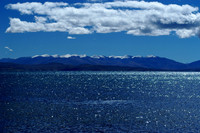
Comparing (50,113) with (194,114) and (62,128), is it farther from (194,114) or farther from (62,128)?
(194,114)

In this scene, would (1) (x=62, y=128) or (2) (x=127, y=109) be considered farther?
(2) (x=127, y=109)

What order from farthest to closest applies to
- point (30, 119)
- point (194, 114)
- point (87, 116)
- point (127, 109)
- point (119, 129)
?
point (127, 109) < point (194, 114) < point (87, 116) < point (30, 119) < point (119, 129)

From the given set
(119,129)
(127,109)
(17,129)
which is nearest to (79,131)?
(119,129)

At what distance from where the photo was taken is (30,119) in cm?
5138

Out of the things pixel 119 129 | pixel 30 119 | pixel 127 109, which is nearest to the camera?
pixel 119 129

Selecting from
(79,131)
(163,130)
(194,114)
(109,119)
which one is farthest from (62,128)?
(194,114)

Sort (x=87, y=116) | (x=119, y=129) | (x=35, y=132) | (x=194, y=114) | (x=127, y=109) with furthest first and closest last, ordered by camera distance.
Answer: (x=127, y=109)
(x=194, y=114)
(x=87, y=116)
(x=119, y=129)
(x=35, y=132)

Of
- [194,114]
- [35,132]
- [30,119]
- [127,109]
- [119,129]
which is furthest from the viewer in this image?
[127,109]

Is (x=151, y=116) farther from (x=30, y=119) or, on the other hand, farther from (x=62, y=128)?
(x=30, y=119)

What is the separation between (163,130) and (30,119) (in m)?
25.1

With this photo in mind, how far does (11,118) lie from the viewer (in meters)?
52.4

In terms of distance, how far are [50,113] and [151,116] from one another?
21.8 meters

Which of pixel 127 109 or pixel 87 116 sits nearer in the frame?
pixel 87 116

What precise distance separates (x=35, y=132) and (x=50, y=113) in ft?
53.3
